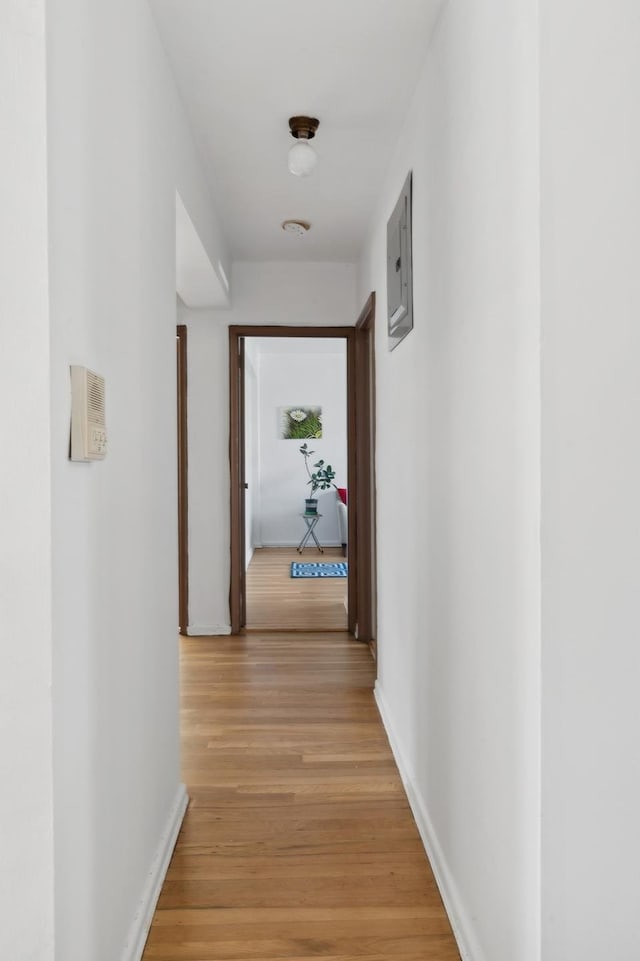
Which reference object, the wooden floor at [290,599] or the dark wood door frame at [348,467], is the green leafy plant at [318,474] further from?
the dark wood door frame at [348,467]

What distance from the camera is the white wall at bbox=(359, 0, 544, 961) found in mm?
1163

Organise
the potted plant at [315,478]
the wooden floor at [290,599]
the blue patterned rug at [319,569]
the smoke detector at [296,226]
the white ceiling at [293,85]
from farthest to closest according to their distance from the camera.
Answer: the potted plant at [315,478] → the blue patterned rug at [319,569] → the wooden floor at [290,599] → the smoke detector at [296,226] → the white ceiling at [293,85]

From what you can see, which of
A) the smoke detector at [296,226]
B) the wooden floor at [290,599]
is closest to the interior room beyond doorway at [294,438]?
the wooden floor at [290,599]

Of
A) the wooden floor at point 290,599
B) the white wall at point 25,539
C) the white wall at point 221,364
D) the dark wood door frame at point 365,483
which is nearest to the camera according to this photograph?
the white wall at point 25,539

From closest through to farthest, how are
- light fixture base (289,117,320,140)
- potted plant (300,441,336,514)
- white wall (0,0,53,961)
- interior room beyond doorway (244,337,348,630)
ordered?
white wall (0,0,53,961), light fixture base (289,117,320,140), potted plant (300,441,336,514), interior room beyond doorway (244,337,348,630)

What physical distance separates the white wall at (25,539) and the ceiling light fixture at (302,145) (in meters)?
1.56

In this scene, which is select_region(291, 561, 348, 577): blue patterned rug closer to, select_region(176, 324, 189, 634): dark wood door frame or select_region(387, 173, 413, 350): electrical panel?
select_region(176, 324, 189, 634): dark wood door frame

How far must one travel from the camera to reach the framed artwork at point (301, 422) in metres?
A: 8.68

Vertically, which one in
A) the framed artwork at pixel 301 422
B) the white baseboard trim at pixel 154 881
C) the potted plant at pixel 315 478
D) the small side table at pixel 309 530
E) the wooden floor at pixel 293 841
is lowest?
the wooden floor at pixel 293 841

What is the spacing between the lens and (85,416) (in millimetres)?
1175

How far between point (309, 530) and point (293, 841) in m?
A: 6.23

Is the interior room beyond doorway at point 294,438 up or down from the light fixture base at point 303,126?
down

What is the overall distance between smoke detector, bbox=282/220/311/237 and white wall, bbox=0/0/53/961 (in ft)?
8.55

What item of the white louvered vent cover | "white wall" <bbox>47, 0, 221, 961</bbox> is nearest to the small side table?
"white wall" <bbox>47, 0, 221, 961</bbox>
